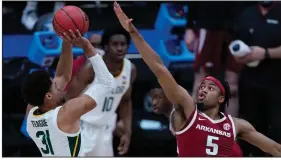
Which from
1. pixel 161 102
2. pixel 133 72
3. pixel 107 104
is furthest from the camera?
pixel 133 72

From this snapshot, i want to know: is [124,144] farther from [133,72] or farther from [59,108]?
[59,108]

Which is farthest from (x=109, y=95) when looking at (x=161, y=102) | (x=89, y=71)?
(x=161, y=102)

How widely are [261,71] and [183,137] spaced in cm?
256

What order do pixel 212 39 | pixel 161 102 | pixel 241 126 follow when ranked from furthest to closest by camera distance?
1. pixel 212 39
2. pixel 161 102
3. pixel 241 126

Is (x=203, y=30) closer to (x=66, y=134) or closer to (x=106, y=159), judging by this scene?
(x=106, y=159)

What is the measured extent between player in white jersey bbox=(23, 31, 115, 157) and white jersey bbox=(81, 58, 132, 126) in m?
2.10

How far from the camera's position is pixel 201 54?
30.8ft

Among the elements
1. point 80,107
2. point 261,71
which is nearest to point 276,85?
point 261,71

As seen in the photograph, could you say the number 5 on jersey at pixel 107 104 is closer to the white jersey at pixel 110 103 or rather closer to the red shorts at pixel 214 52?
the white jersey at pixel 110 103

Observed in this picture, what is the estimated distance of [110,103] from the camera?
895cm

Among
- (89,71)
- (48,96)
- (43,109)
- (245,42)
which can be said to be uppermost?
(245,42)

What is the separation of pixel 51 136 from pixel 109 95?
2267 mm

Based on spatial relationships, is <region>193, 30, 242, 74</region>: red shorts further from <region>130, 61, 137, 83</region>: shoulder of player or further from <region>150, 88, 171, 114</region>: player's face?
<region>150, 88, 171, 114</region>: player's face

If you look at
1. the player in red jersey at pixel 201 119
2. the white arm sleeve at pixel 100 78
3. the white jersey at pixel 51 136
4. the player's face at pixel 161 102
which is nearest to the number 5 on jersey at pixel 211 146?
the player in red jersey at pixel 201 119
